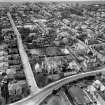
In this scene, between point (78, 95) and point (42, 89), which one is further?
point (42, 89)

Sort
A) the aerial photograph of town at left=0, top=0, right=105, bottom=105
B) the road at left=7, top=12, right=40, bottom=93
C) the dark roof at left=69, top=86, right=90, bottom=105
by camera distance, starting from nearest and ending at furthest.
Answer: the dark roof at left=69, top=86, right=90, bottom=105, the aerial photograph of town at left=0, top=0, right=105, bottom=105, the road at left=7, top=12, right=40, bottom=93

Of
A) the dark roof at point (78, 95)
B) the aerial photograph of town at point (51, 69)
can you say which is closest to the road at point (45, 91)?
the aerial photograph of town at point (51, 69)

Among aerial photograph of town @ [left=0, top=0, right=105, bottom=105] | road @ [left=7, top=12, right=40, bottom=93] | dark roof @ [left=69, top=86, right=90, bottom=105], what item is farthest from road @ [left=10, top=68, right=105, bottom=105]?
dark roof @ [left=69, top=86, right=90, bottom=105]

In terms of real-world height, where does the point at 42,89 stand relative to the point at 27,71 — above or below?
below

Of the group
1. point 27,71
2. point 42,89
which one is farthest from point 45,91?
point 27,71

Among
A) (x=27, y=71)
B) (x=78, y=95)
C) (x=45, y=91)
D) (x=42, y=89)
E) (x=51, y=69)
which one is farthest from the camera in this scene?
(x=51, y=69)

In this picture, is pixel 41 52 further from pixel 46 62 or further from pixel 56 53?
pixel 46 62

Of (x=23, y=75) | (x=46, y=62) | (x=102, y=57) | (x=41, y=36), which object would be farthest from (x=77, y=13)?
(x=23, y=75)

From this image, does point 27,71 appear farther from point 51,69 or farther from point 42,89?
point 42,89

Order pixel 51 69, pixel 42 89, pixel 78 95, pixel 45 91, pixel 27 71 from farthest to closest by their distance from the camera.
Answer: pixel 51 69, pixel 27 71, pixel 42 89, pixel 45 91, pixel 78 95

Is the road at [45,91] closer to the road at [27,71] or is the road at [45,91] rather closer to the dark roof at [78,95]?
the road at [27,71]

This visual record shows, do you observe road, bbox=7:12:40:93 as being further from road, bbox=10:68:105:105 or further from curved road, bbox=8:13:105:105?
road, bbox=10:68:105:105
